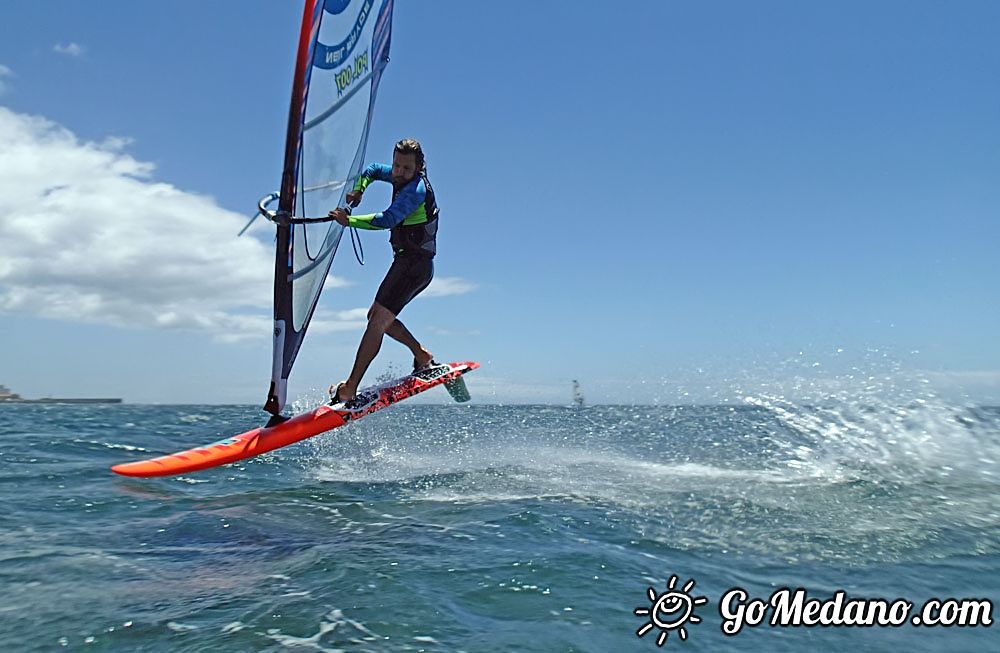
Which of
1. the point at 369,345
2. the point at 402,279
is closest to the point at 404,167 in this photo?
the point at 402,279

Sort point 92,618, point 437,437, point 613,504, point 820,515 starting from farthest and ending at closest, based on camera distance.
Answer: point 437,437 < point 613,504 < point 820,515 < point 92,618

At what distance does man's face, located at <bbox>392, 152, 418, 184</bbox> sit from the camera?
6879 mm

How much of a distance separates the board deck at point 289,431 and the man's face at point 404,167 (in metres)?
2.19

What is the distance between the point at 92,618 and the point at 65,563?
1.10 meters

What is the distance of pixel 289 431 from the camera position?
7.08 meters

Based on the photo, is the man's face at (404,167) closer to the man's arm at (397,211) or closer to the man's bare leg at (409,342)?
the man's arm at (397,211)

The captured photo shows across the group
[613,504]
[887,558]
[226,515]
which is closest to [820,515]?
[887,558]

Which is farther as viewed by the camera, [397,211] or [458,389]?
[458,389]

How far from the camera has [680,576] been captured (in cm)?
391

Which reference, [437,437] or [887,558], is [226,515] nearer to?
[887,558]

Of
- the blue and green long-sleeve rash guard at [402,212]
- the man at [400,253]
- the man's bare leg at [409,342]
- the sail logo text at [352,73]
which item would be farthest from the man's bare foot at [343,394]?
the sail logo text at [352,73]

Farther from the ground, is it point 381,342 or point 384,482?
point 381,342

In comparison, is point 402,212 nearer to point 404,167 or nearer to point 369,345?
point 404,167

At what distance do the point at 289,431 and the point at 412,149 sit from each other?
10.2 ft
